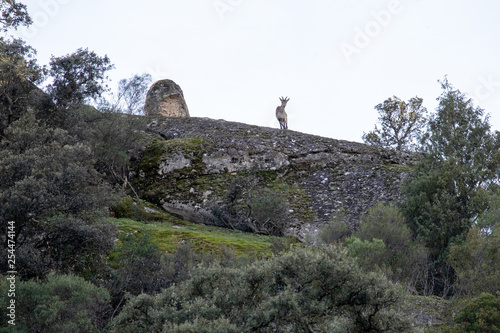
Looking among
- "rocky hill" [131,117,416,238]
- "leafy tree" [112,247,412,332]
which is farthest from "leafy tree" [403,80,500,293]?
"leafy tree" [112,247,412,332]

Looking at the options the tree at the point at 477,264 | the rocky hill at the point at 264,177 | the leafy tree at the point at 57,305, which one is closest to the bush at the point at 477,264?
the tree at the point at 477,264

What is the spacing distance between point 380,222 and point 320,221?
14.9 ft

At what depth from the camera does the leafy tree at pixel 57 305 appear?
371 inches

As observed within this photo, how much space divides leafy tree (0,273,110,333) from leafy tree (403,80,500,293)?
11825mm

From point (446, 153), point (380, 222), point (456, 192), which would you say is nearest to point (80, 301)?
point (380, 222)

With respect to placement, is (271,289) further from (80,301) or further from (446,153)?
(446,153)

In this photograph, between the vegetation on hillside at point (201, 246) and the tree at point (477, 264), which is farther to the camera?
the tree at point (477, 264)

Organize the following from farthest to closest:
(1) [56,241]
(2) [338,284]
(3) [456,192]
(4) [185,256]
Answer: (3) [456,192], (4) [185,256], (1) [56,241], (2) [338,284]

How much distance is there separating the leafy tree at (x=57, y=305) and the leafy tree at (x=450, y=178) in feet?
38.8

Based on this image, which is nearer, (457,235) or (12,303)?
(12,303)

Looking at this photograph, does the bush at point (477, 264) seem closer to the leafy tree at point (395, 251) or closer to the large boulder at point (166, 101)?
the leafy tree at point (395, 251)

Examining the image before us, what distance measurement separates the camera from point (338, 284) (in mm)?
8289

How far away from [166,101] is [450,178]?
85.5 feet

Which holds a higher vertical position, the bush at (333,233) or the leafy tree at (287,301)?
the bush at (333,233)
